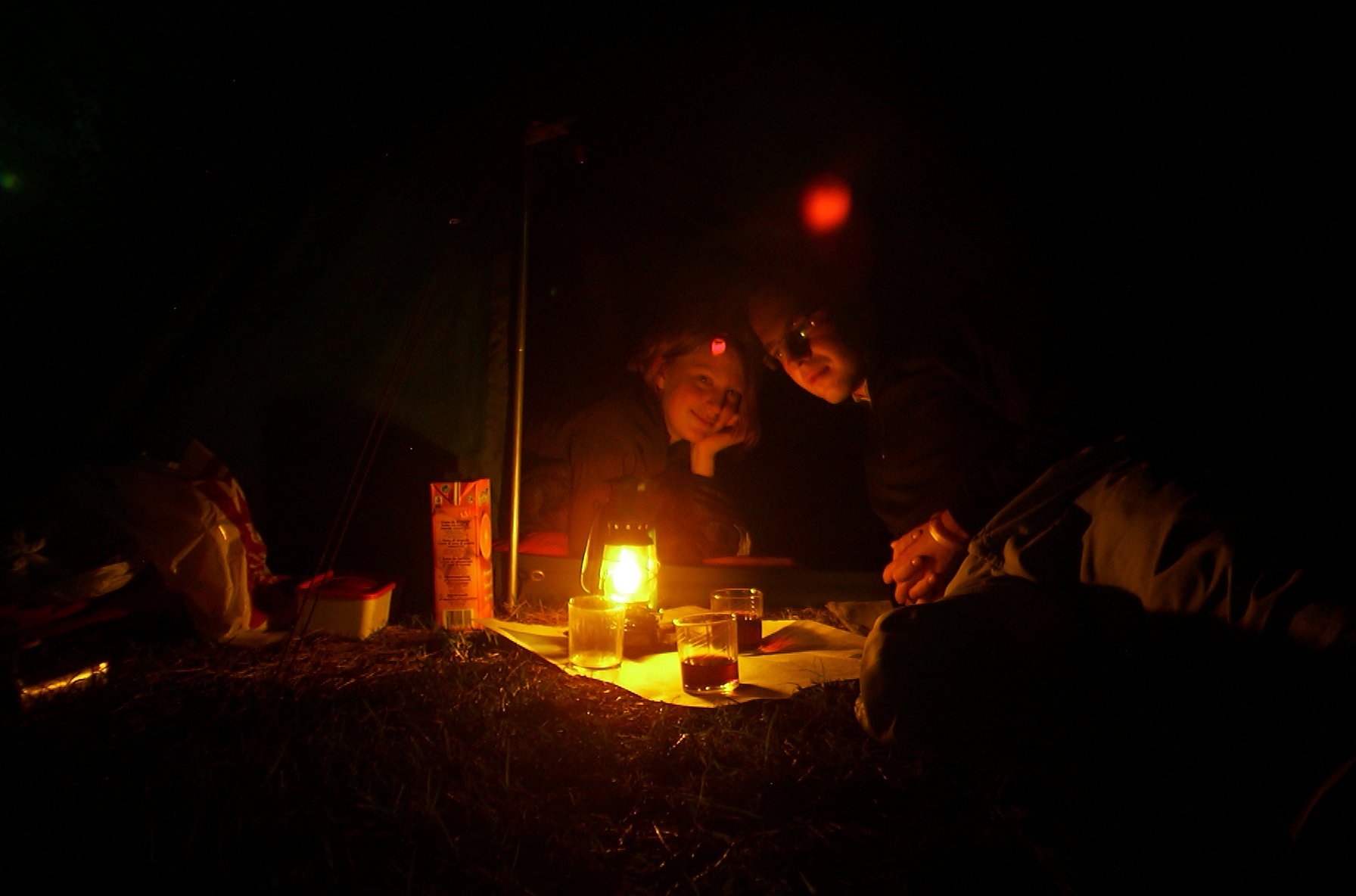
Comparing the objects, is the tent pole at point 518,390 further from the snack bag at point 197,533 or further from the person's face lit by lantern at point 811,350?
the person's face lit by lantern at point 811,350

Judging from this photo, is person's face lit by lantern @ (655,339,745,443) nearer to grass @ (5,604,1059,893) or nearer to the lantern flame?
the lantern flame

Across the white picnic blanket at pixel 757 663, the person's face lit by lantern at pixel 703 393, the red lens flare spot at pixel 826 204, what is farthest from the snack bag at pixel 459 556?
the red lens flare spot at pixel 826 204

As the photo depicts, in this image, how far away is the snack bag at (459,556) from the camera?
1903 mm

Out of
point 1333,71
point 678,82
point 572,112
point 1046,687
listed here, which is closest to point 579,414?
point 572,112

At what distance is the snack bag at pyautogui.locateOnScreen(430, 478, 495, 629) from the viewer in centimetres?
190

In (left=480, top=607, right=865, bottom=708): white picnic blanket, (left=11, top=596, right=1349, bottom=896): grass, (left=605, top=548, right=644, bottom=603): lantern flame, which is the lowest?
(left=11, top=596, right=1349, bottom=896): grass

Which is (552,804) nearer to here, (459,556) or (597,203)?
(459,556)

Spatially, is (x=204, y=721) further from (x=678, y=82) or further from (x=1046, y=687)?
(x=678, y=82)

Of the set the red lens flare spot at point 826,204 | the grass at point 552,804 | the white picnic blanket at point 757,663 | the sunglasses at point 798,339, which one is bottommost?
the grass at point 552,804

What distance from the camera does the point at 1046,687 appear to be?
46.2 inches

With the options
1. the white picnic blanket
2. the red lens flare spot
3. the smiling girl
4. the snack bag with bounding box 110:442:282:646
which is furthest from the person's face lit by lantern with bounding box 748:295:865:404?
the snack bag with bounding box 110:442:282:646

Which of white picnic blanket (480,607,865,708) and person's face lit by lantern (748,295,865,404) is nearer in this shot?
white picnic blanket (480,607,865,708)

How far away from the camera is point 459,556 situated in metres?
1.92

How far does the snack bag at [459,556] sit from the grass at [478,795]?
19.9 inches
